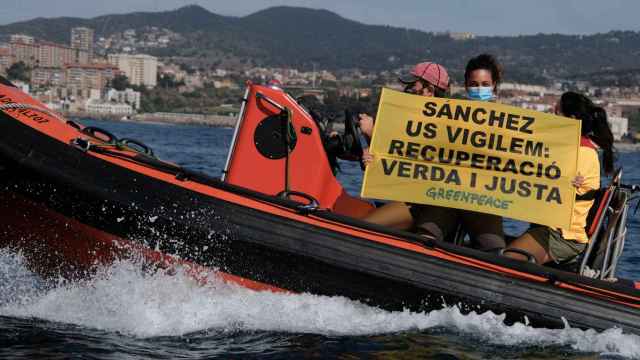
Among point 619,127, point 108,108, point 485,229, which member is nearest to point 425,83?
point 485,229

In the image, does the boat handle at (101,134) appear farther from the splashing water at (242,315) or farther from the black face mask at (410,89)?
the black face mask at (410,89)

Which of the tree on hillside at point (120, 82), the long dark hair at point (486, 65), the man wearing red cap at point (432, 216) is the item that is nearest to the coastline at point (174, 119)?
the tree on hillside at point (120, 82)

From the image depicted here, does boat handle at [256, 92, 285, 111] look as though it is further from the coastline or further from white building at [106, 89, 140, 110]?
white building at [106, 89, 140, 110]

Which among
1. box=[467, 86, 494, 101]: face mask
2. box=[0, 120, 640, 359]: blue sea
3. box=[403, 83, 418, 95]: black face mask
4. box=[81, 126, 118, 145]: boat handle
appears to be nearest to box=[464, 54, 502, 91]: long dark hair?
box=[467, 86, 494, 101]: face mask

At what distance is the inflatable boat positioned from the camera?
293 inches

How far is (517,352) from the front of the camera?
286 inches

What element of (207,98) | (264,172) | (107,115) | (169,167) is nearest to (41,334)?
(169,167)

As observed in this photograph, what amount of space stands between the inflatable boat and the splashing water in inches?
3.1

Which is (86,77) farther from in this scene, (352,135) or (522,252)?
(522,252)

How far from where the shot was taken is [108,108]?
418ft

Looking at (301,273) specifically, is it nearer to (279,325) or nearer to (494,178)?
(279,325)

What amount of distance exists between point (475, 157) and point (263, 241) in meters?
1.57

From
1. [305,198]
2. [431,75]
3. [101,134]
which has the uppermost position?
[431,75]

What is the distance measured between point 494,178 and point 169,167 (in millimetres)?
2277
